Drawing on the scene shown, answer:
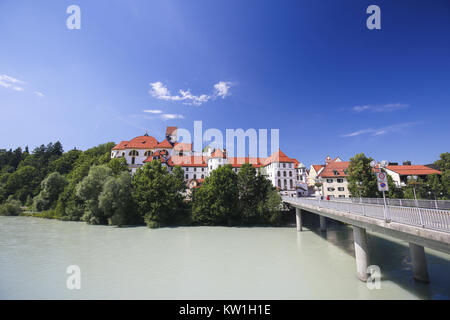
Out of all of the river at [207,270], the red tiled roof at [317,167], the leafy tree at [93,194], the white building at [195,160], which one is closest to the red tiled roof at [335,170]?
the white building at [195,160]

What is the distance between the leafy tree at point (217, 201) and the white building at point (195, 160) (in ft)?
45.5

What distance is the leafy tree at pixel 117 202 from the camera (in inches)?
1169

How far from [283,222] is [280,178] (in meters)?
16.8

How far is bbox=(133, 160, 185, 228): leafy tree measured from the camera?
30.3 meters

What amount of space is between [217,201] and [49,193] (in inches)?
1463

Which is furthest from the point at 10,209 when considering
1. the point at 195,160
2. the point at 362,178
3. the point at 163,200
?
the point at 362,178

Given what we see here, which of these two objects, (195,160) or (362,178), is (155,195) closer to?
(195,160)

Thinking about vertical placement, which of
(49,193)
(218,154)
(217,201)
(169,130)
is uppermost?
(169,130)

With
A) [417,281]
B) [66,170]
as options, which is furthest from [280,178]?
[66,170]

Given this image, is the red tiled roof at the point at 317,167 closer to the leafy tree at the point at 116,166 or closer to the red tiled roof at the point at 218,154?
the red tiled roof at the point at 218,154

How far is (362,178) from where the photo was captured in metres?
30.5

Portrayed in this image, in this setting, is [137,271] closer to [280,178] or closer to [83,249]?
[83,249]

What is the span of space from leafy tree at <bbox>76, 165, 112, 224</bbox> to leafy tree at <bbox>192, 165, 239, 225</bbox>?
15.6 metres
